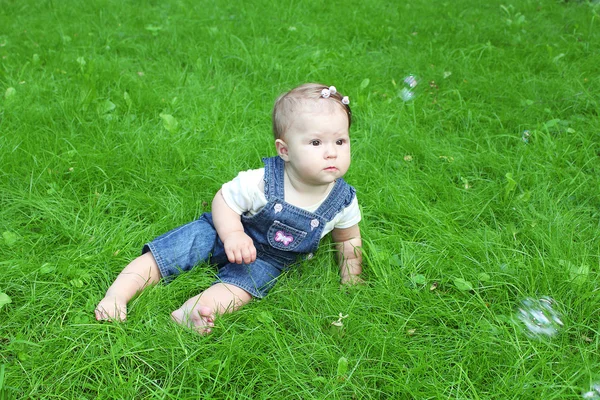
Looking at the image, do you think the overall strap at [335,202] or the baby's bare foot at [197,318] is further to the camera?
the overall strap at [335,202]

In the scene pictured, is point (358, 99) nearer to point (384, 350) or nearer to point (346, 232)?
point (346, 232)

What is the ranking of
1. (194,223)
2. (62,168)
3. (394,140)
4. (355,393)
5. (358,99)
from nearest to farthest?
(355,393)
(194,223)
(62,168)
(394,140)
(358,99)

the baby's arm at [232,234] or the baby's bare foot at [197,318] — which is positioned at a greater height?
the baby's arm at [232,234]

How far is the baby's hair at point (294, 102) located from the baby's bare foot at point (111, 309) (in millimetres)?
815

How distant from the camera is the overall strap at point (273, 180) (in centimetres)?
209

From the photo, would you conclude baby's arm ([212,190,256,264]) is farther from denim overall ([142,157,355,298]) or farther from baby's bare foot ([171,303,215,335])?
baby's bare foot ([171,303,215,335])

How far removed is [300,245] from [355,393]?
64 centimetres

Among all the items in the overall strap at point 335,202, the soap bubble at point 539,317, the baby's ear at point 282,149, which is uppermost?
the baby's ear at point 282,149

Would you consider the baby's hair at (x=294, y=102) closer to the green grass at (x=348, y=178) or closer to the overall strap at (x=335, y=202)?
the overall strap at (x=335, y=202)

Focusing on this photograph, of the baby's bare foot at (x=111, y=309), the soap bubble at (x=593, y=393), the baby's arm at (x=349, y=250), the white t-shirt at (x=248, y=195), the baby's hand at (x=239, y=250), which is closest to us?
the soap bubble at (x=593, y=393)

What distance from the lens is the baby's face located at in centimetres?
194

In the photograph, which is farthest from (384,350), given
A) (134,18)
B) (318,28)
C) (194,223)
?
(134,18)

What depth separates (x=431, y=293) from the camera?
204cm

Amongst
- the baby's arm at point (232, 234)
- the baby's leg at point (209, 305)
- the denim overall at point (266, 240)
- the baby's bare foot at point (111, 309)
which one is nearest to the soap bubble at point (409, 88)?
the denim overall at point (266, 240)
